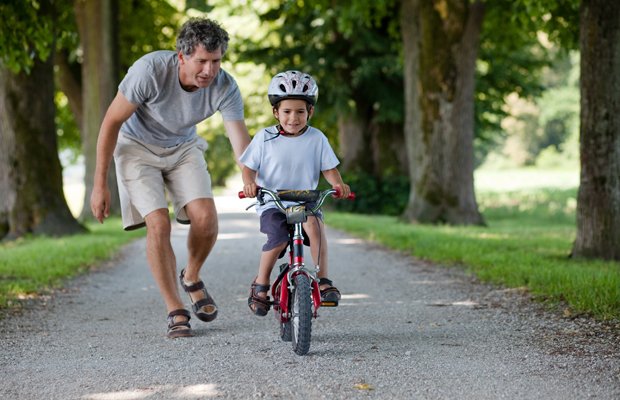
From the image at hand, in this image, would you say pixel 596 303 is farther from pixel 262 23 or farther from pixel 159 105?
pixel 262 23

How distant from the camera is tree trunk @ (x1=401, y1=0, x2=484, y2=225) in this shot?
1809 centimetres

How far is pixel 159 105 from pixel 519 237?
9.71 m

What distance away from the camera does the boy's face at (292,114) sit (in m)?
5.84

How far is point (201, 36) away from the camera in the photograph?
591 centimetres

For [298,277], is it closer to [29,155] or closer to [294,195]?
[294,195]

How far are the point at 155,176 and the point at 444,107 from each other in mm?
12391

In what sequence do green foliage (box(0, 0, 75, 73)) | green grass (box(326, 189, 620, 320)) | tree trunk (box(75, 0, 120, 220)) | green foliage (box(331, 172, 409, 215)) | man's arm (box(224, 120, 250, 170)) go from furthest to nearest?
green foliage (box(331, 172, 409, 215)) < tree trunk (box(75, 0, 120, 220)) < green foliage (box(0, 0, 75, 73)) < green grass (box(326, 189, 620, 320)) < man's arm (box(224, 120, 250, 170))

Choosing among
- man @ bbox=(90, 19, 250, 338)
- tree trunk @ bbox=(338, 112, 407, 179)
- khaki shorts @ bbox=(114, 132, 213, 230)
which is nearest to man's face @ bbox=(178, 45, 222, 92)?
man @ bbox=(90, 19, 250, 338)

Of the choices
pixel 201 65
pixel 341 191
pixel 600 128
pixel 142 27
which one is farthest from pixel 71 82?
pixel 341 191

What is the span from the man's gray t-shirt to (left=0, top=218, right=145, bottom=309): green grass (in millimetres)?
2418

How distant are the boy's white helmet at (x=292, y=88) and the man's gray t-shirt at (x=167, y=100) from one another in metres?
0.61

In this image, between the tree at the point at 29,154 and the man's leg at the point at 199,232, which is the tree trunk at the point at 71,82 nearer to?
the tree at the point at 29,154

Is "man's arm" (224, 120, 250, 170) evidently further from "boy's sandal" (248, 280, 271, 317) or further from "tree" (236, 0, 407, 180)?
"tree" (236, 0, 407, 180)

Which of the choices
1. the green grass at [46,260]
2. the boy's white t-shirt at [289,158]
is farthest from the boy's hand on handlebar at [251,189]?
the green grass at [46,260]
